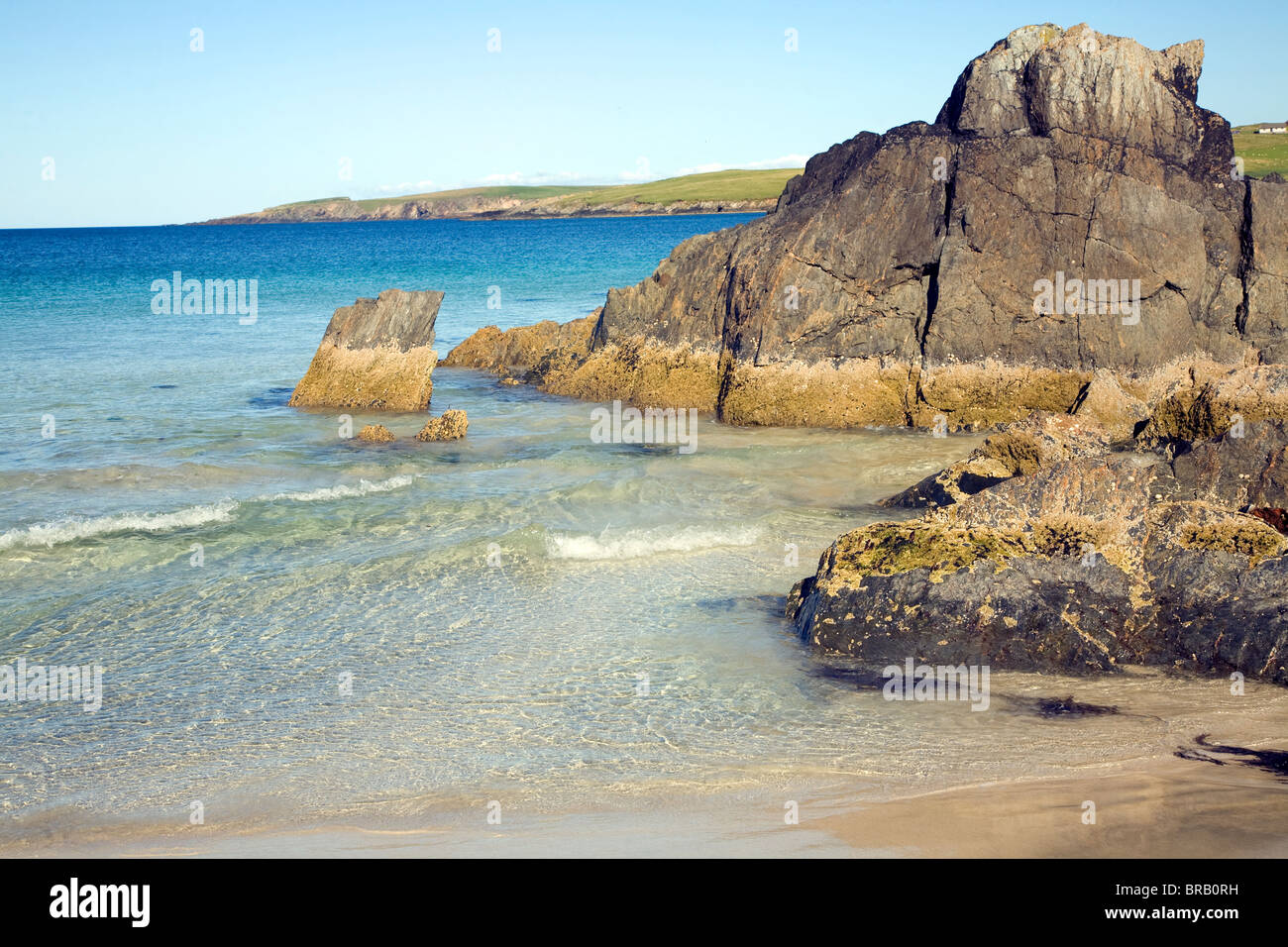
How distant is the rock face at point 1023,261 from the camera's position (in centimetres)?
1686

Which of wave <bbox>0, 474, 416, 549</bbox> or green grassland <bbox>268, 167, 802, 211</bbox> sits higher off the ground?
green grassland <bbox>268, 167, 802, 211</bbox>

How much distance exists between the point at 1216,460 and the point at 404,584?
766cm

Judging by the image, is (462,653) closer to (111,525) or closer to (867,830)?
(867,830)

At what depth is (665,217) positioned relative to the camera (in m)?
145

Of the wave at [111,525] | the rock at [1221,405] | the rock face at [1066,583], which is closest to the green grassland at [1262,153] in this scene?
the rock at [1221,405]

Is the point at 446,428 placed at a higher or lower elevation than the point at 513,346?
lower

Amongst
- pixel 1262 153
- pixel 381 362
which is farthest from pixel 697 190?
pixel 381 362

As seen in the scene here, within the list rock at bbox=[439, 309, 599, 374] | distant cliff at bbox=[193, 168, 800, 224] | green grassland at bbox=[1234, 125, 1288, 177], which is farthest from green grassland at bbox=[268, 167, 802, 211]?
rock at bbox=[439, 309, 599, 374]

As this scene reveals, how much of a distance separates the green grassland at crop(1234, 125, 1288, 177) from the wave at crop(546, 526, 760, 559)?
5023 cm

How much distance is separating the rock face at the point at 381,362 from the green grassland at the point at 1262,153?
46.1 metres

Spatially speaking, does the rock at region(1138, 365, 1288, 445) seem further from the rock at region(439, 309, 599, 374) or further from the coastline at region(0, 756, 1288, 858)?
the rock at region(439, 309, 599, 374)

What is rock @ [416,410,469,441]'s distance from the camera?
56.9ft

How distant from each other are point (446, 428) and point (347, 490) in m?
3.92

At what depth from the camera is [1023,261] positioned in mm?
17359
